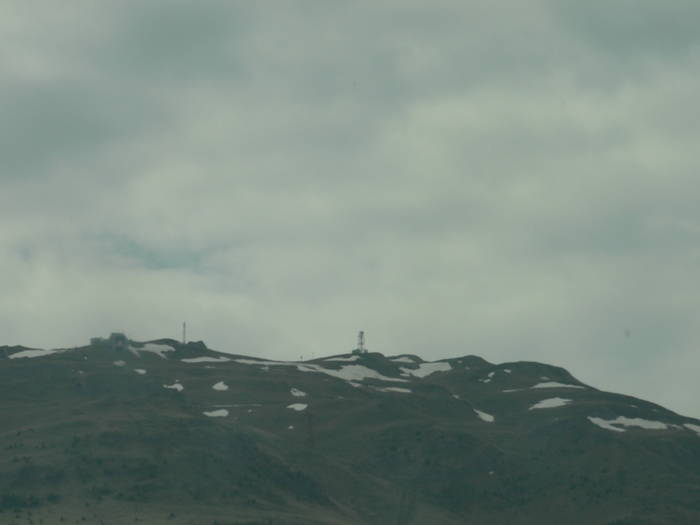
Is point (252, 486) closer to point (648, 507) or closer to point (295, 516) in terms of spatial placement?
point (295, 516)

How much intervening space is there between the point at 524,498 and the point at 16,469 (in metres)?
83.4

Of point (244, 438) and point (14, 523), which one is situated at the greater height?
point (244, 438)

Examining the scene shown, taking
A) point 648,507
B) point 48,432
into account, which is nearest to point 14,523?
point 48,432

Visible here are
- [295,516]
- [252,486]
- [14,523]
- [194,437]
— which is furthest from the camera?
[194,437]

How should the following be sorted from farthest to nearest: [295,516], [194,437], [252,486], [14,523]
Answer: [194,437]
[252,486]
[295,516]
[14,523]

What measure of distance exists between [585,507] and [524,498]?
11.8m

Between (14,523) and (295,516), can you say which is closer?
(14,523)

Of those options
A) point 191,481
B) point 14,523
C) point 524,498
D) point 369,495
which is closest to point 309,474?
point 369,495

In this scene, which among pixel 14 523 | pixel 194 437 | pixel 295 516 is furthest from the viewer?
pixel 194 437

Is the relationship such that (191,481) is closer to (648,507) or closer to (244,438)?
(244,438)

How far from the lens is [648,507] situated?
190 metres

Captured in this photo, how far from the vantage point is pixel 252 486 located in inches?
7254

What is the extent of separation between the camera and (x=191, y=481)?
181 meters

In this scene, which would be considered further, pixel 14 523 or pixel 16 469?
pixel 16 469
